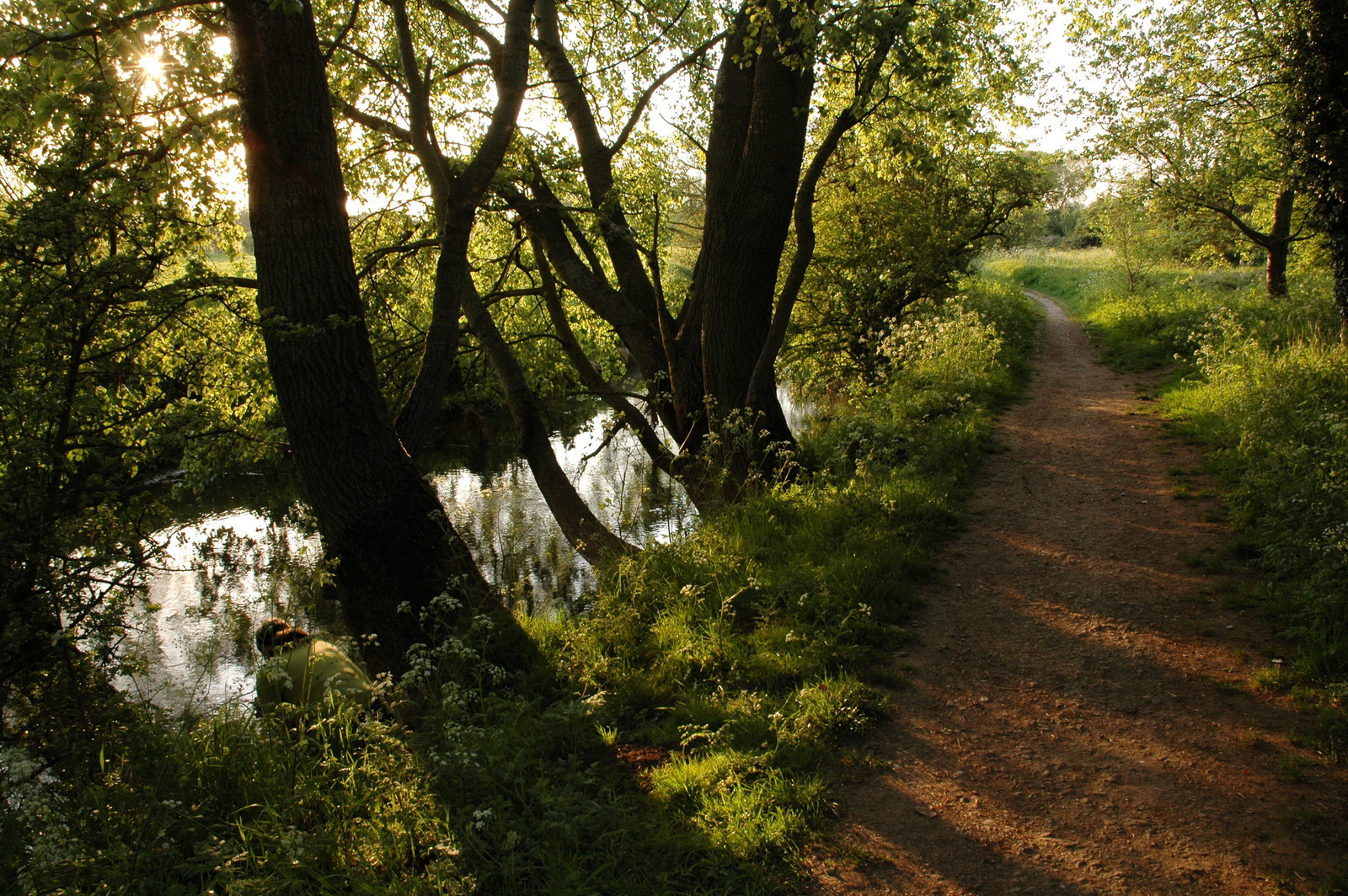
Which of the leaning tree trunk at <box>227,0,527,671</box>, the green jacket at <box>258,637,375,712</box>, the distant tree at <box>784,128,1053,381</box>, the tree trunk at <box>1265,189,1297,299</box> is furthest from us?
the tree trunk at <box>1265,189,1297,299</box>

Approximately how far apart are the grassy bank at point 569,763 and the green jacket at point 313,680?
211 millimetres

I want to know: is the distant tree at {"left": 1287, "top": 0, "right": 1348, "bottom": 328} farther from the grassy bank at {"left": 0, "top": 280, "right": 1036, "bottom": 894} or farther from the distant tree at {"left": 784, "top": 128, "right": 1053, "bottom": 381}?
the grassy bank at {"left": 0, "top": 280, "right": 1036, "bottom": 894}

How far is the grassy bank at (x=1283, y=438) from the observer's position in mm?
4215

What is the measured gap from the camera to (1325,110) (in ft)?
29.2

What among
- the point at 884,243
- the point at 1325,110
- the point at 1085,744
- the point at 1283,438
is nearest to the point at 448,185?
the point at 1085,744

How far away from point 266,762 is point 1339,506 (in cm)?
654

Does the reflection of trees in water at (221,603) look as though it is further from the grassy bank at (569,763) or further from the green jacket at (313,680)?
the grassy bank at (569,763)

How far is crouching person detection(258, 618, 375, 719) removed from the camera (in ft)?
12.2

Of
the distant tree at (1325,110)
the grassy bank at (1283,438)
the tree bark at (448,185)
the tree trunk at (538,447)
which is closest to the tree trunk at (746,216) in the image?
the tree trunk at (538,447)

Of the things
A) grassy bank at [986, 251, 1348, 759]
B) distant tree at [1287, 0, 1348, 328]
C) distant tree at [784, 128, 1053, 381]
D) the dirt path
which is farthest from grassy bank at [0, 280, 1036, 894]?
distant tree at [784, 128, 1053, 381]

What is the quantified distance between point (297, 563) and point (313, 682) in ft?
27.8

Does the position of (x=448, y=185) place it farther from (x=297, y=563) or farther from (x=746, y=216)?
(x=297, y=563)

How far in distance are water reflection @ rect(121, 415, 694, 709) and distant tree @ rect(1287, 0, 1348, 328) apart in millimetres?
8424

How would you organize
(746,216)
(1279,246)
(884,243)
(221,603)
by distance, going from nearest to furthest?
(746,216) → (221,603) → (884,243) → (1279,246)
